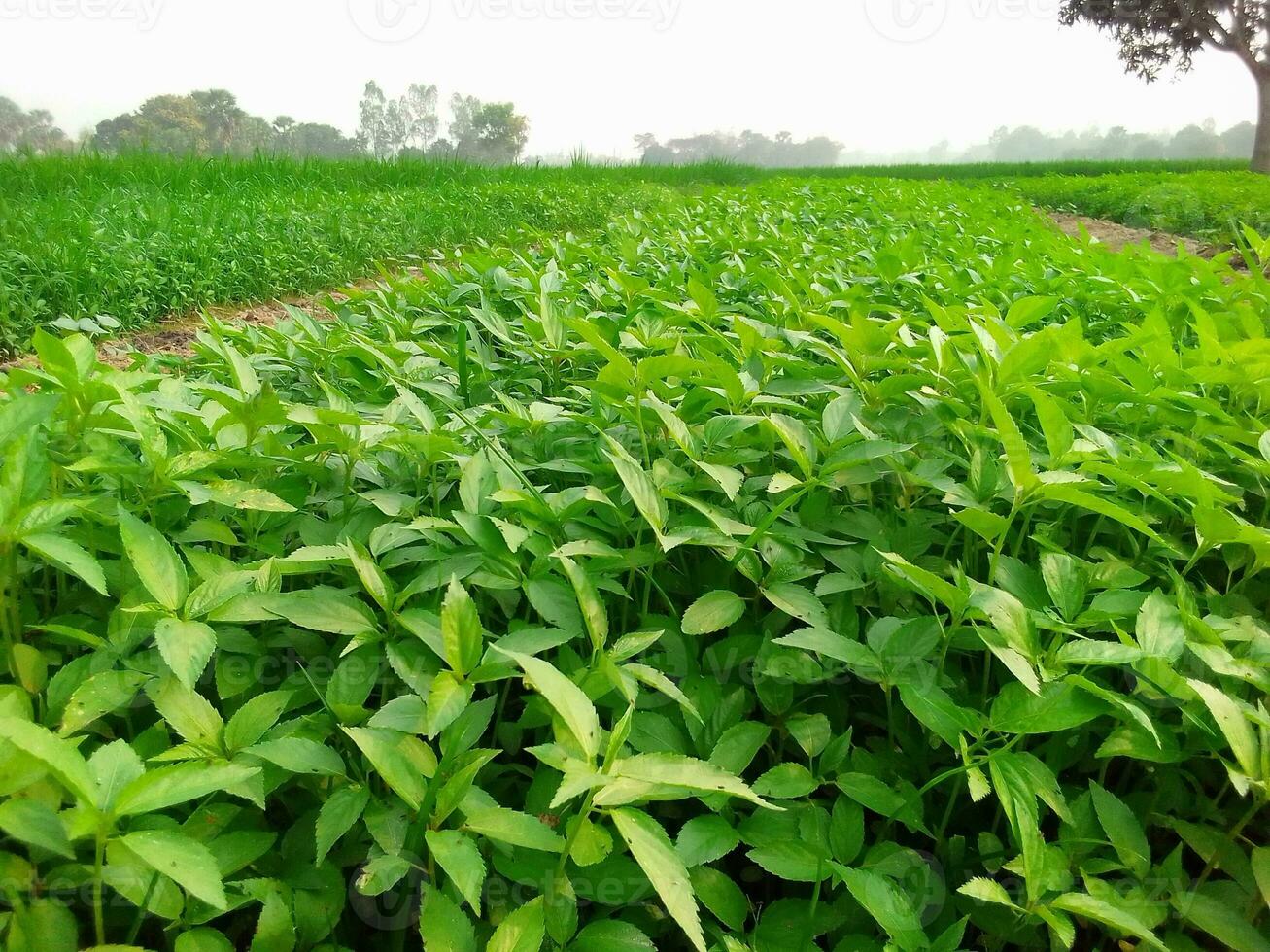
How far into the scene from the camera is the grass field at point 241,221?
12.3 feet

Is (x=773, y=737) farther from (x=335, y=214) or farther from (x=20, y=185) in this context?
(x=20, y=185)

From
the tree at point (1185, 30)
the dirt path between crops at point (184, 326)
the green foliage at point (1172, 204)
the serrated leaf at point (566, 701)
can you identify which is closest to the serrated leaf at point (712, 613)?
the serrated leaf at point (566, 701)

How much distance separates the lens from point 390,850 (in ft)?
2.28

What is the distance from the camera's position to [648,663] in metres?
0.95

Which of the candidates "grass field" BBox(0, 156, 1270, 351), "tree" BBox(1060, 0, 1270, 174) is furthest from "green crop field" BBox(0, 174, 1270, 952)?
"tree" BBox(1060, 0, 1270, 174)

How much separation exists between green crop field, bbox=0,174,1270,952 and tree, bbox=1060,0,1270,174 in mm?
28740

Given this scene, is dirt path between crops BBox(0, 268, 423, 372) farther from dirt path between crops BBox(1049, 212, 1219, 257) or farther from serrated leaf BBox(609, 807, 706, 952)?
dirt path between crops BBox(1049, 212, 1219, 257)

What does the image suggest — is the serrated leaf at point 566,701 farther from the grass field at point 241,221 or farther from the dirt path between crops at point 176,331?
the dirt path between crops at point 176,331

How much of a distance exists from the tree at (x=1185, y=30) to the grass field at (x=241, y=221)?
1736 cm

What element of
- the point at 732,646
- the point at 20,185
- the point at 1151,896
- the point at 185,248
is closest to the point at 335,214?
the point at 185,248

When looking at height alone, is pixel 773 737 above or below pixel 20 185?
below

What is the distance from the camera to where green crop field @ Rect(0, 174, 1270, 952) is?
26.8 inches

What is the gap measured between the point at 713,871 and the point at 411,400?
773 millimetres

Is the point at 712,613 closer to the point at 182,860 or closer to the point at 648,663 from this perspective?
the point at 648,663
